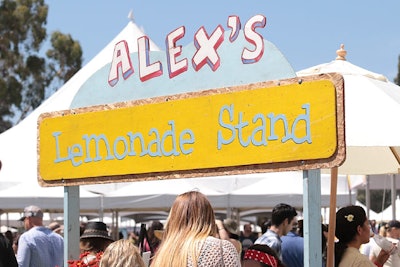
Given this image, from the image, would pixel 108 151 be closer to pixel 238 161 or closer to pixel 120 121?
pixel 120 121

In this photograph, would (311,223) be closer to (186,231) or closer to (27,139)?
(186,231)

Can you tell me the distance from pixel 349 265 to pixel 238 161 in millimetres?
932

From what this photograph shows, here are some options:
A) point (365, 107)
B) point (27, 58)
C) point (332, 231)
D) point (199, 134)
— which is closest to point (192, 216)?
point (199, 134)

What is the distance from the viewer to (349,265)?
462cm

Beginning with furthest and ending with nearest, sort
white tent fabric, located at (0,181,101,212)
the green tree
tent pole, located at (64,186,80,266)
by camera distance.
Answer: the green tree, white tent fabric, located at (0,181,101,212), tent pole, located at (64,186,80,266)

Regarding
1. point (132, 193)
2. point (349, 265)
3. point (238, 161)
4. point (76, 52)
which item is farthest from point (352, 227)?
point (76, 52)

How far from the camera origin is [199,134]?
4.57 meters

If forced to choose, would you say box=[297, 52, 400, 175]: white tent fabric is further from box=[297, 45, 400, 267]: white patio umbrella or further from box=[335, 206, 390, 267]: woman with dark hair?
box=[335, 206, 390, 267]: woman with dark hair

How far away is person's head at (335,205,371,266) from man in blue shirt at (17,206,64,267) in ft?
13.3

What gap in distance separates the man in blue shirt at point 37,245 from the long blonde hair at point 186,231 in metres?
4.63

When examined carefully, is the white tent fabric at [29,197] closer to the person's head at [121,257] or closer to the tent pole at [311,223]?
the person's head at [121,257]

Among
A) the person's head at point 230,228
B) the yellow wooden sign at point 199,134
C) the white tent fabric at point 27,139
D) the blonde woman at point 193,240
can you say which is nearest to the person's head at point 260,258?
the yellow wooden sign at point 199,134

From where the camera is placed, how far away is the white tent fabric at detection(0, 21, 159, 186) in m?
11.4

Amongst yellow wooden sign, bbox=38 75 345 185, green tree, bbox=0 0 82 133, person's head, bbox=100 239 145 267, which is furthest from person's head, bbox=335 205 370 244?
green tree, bbox=0 0 82 133
